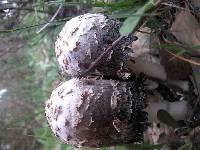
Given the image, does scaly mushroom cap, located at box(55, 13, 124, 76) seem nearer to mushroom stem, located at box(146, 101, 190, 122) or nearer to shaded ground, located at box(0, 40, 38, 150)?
mushroom stem, located at box(146, 101, 190, 122)

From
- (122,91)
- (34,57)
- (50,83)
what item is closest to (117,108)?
(122,91)

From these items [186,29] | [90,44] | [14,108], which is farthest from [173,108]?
[14,108]

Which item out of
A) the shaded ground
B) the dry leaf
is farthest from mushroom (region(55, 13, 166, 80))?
the shaded ground

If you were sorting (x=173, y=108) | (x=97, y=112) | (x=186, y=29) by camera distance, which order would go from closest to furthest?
(x=97, y=112), (x=186, y=29), (x=173, y=108)

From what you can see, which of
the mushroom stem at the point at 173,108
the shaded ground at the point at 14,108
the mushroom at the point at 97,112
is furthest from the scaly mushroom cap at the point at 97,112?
the shaded ground at the point at 14,108

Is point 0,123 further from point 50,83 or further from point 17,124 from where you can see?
point 50,83

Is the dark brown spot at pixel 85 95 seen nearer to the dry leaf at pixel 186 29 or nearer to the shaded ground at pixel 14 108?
the dry leaf at pixel 186 29

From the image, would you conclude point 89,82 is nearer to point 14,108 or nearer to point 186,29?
point 186,29
